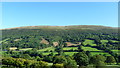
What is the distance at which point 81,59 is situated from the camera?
35.8m

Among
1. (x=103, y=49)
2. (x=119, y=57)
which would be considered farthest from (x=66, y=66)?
(x=103, y=49)

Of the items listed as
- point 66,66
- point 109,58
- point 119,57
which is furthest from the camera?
point 119,57

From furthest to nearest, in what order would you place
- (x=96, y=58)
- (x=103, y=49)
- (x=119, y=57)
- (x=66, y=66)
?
(x=103, y=49), (x=119, y=57), (x=96, y=58), (x=66, y=66)

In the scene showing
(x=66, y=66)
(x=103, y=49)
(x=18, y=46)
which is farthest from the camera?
(x=18, y=46)

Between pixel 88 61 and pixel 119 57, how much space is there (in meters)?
12.1

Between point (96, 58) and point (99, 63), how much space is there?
2832 mm

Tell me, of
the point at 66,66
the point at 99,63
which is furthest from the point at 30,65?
the point at 99,63

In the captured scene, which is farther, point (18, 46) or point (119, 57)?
point (18, 46)

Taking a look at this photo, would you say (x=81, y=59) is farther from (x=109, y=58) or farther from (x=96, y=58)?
(x=109, y=58)

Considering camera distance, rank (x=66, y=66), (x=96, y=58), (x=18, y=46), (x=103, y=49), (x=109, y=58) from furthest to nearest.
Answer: (x=18, y=46), (x=103, y=49), (x=109, y=58), (x=96, y=58), (x=66, y=66)

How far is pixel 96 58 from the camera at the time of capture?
35250 millimetres

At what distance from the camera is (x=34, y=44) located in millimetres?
65438

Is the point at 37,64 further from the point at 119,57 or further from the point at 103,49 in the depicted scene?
the point at 103,49

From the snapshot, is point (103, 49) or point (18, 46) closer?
point (103, 49)
